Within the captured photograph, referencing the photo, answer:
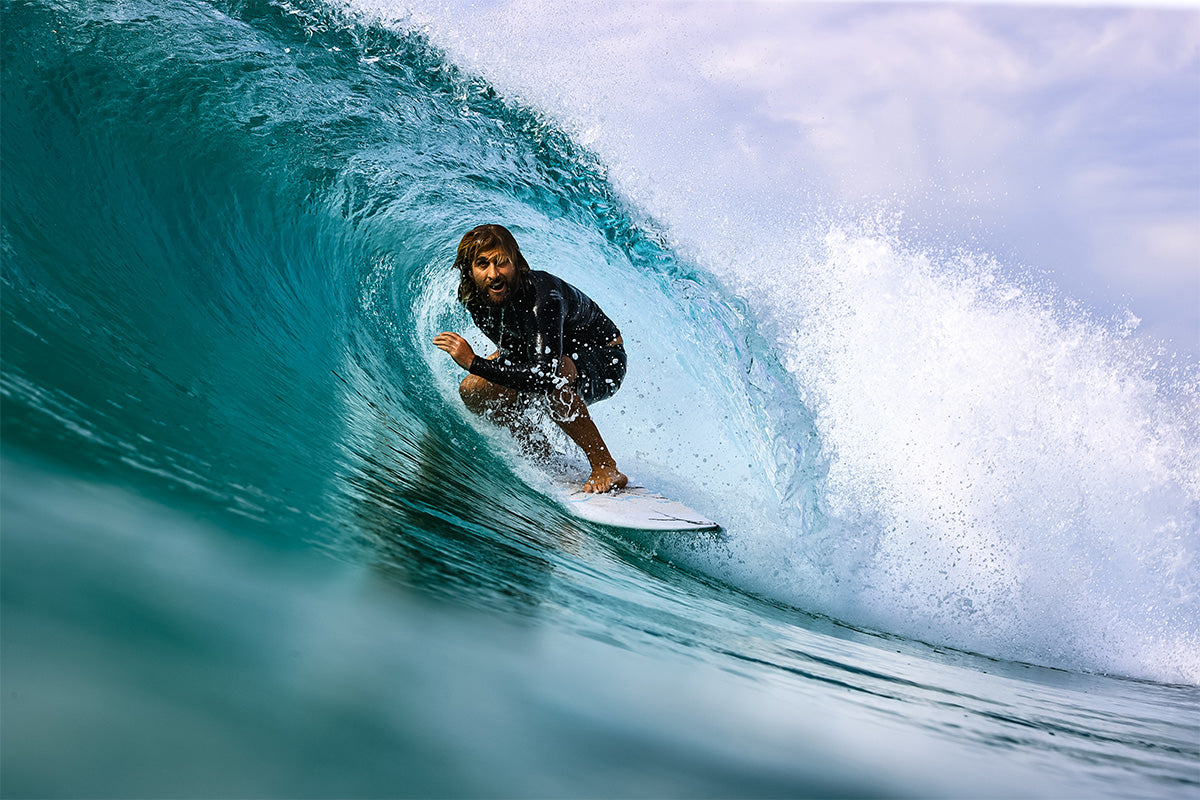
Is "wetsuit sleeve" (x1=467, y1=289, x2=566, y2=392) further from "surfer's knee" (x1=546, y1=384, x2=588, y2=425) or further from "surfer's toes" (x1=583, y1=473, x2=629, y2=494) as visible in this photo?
"surfer's toes" (x1=583, y1=473, x2=629, y2=494)

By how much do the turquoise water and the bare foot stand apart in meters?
0.26

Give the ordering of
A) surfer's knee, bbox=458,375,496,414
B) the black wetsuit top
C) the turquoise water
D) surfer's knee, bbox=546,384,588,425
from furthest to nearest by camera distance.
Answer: surfer's knee, bbox=458,375,496,414
surfer's knee, bbox=546,384,588,425
the black wetsuit top
the turquoise water

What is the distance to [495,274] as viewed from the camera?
8.37 feet

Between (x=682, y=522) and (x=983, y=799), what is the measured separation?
5.93ft

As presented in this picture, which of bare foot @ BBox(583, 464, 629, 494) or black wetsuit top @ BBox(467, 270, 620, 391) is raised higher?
black wetsuit top @ BBox(467, 270, 620, 391)

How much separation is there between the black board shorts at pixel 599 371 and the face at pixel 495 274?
0.62m

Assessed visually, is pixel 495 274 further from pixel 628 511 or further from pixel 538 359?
pixel 628 511

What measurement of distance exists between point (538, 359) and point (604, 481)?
0.62 meters

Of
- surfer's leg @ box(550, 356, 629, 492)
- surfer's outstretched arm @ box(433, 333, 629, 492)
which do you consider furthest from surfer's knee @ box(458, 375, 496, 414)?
surfer's leg @ box(550, 356, 629, 492)

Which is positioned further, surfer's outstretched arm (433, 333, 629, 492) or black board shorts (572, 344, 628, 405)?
black board shorts (572, 344, 628, 405)

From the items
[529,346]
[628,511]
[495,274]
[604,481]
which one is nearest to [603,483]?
[604,481]

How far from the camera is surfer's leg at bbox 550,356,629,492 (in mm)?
2953

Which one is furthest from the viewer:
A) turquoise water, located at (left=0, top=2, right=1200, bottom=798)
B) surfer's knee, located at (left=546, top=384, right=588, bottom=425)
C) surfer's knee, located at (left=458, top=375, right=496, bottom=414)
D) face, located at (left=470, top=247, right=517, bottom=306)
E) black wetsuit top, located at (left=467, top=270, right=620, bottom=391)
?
surfer's knee, located at (left=458, top=375, right=496, bottom=414)

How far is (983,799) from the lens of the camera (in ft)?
3.43
